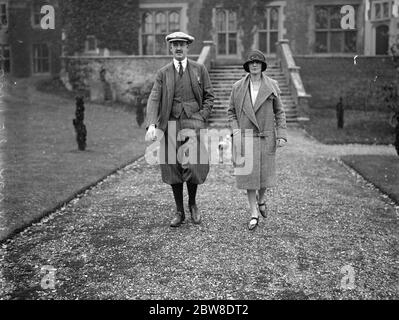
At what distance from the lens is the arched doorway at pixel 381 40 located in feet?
69.7

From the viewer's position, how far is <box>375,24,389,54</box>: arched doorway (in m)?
21.2

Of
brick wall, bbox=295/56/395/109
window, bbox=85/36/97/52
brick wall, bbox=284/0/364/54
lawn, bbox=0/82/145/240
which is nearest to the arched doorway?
brick wall, bbox=284/0/364/54

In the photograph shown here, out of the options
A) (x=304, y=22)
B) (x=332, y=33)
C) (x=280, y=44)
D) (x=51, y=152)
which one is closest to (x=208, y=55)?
(x=280, y=44)

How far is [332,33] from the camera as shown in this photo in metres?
21.9

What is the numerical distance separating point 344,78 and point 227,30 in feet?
20.2

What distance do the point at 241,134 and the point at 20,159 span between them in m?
6.05

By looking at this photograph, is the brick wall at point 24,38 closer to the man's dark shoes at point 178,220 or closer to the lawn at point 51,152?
the lawn at point 51,152

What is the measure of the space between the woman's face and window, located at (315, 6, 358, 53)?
17843 millimetres

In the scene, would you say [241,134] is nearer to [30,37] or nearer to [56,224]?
[56,224]

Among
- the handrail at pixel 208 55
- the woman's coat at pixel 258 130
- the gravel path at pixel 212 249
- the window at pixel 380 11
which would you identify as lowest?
the gravel path at pixel 212 249

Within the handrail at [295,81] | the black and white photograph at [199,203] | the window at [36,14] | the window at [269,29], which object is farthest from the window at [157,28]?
the black and white photograph at [199,203]

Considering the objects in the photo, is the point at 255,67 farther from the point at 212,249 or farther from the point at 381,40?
the point at 381,40

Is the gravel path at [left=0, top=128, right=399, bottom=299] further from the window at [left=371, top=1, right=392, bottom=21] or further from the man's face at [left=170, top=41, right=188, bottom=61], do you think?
the window at [left=371, top=1, right=392, bottom=21]

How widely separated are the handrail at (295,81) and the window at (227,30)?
3.14 meters
